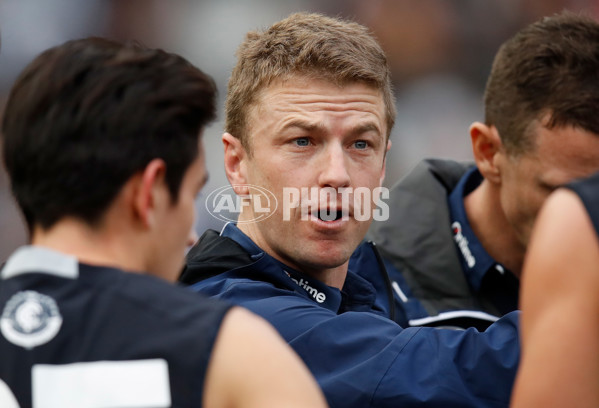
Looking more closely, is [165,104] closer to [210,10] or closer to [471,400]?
[471,400]

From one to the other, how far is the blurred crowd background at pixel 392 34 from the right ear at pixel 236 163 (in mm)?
3053

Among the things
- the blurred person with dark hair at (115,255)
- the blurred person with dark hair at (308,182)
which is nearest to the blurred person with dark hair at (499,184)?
the blurred person with dark hair at (308,182)

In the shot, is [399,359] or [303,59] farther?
[303,59]

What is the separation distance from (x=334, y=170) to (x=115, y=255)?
4.28 ft

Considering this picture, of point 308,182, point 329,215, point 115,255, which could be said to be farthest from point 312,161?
point 115,255

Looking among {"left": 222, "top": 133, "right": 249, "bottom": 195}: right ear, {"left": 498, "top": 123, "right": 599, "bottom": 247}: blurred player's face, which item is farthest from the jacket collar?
{"left": 498, "top": 123, "right": 599, "bottom": 247}: blurred player's face

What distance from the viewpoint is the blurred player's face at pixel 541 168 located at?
3049 mm

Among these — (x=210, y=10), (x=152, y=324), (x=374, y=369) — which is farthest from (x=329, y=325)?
(x=210, y=10)

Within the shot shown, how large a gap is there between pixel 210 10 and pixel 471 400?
17.0 feet

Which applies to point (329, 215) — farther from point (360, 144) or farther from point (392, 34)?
point (392, 34)

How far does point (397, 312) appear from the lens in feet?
11.4

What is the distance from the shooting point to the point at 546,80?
3.16 meters

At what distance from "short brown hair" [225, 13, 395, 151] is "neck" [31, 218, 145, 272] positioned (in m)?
1.46

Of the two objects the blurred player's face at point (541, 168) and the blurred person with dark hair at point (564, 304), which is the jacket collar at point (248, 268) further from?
the blurred person with dark hair at point (564, 304)
